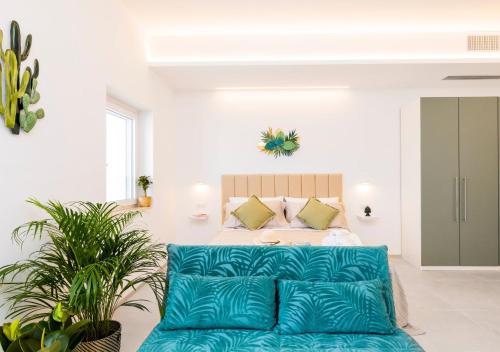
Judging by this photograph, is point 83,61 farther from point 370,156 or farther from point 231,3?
point 370,156

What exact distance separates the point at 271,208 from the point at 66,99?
2.87 m

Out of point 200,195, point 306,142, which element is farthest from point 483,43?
point 200,195

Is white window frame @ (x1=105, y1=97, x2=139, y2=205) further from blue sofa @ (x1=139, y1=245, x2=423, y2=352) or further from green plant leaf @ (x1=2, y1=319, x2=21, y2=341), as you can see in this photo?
green plant leaf @ (x1=2, y1=319, x2=21, y2=341)

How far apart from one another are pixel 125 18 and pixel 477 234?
15.4 feet

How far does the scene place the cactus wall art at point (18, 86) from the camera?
198cm

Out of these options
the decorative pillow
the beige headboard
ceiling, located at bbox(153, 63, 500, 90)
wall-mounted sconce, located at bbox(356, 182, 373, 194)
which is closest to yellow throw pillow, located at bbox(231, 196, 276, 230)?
the decorative pillow

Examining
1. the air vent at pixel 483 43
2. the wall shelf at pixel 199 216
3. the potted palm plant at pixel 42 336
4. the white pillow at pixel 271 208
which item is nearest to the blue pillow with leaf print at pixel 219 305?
the potted palm plant at pixel 42 336

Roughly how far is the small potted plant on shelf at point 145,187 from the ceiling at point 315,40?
50.4 inches

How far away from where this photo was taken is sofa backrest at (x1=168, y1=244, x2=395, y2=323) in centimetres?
211

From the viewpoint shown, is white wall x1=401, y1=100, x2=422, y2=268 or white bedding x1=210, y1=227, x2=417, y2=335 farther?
white wall x1=401, y1=100, x2=422, y2=268

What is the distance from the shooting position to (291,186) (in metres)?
5.33

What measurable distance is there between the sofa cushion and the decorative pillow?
2783mm

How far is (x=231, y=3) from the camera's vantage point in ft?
12.0

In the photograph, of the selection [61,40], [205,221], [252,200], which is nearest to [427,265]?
[252,200]
